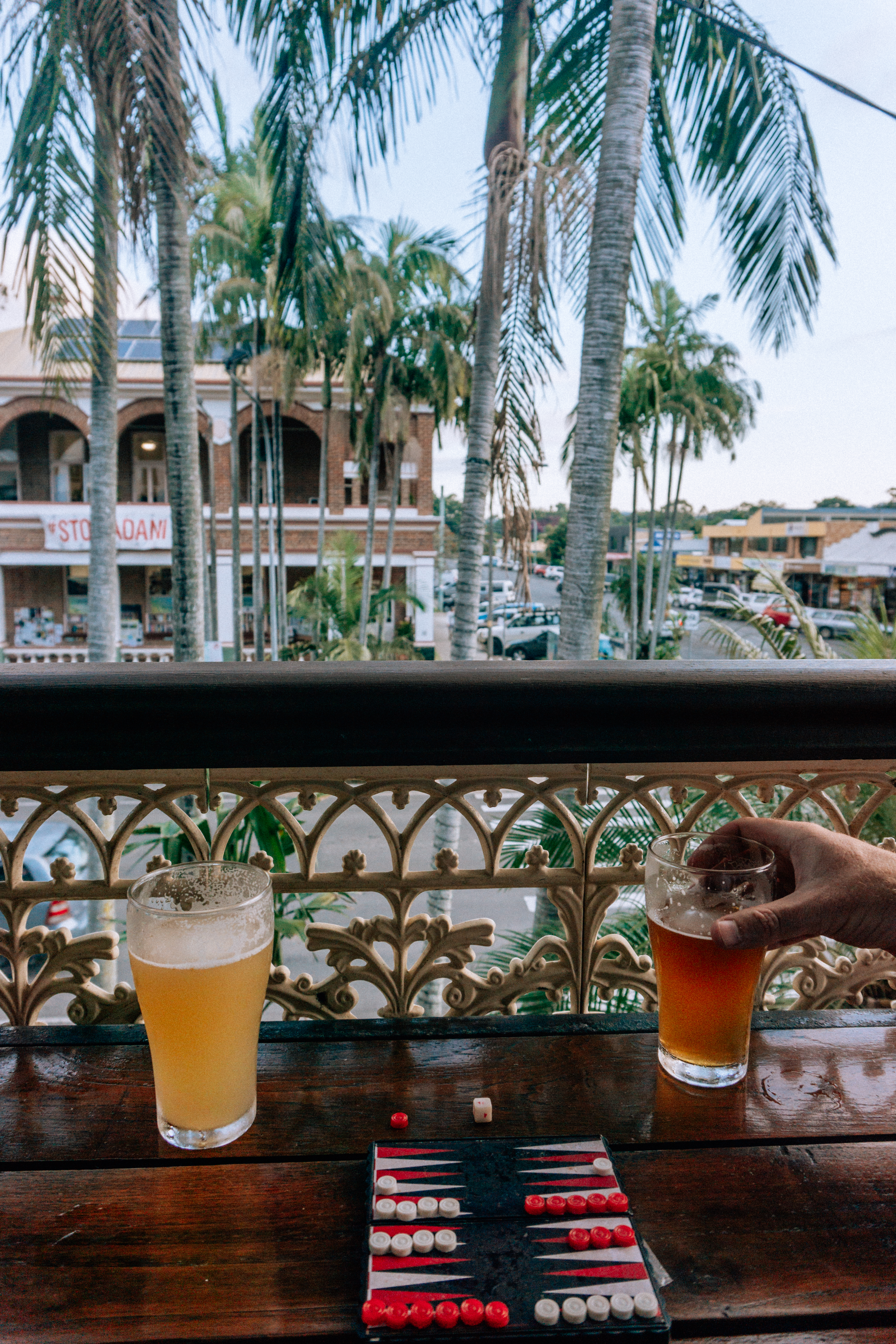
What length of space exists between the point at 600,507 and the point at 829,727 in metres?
4.21

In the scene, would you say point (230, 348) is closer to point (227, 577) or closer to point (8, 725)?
point (227, 577)

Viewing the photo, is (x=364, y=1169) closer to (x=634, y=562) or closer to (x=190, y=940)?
(x=190, y=940)

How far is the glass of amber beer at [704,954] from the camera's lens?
0.92m

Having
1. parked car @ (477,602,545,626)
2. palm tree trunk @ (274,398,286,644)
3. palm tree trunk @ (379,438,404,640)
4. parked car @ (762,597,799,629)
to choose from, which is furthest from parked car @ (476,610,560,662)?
parked car @ (762,597,799,629)

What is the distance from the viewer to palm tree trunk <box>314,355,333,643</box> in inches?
733

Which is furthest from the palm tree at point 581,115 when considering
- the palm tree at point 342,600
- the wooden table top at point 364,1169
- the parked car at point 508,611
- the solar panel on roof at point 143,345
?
the parked car at point 508,611

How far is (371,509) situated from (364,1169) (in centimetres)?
2133

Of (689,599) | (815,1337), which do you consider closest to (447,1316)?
(815,1337)

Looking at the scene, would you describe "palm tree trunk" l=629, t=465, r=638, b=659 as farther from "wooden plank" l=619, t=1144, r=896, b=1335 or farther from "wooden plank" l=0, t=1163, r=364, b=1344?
"wooden plank" l=0, t=1163, r=364, b=1344

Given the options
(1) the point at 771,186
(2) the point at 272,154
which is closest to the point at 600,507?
(1) the point at 771,186

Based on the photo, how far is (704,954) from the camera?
918 mm

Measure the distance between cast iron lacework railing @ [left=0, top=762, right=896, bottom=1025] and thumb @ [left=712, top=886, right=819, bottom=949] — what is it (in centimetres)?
29

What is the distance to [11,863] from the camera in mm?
1131

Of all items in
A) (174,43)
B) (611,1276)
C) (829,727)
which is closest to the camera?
(611,1276)
